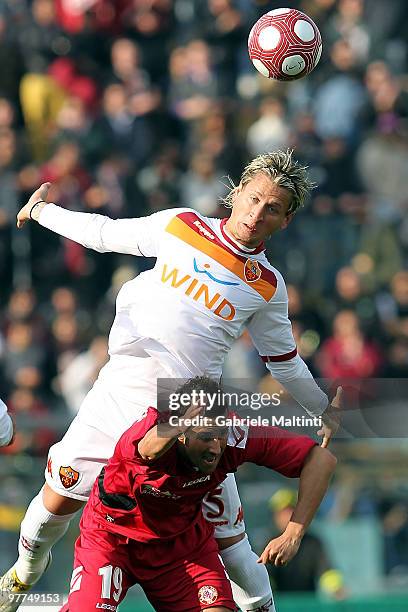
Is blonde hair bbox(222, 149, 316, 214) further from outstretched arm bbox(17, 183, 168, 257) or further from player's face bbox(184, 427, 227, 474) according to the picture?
player's face bbox(184, 427, 227, 474)

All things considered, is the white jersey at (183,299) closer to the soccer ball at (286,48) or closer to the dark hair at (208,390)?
the dark hair at (208,390)

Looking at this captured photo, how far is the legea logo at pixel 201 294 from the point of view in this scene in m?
8.09

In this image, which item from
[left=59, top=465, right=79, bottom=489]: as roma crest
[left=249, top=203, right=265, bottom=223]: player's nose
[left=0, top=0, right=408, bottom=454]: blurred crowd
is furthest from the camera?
[left=0, top=0, right=408, bottom=454]: blurred crowd

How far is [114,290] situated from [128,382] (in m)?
6.82

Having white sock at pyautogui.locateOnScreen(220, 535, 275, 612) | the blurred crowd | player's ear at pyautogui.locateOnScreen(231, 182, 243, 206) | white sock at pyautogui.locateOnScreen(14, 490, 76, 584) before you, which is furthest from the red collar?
the blurred crowd

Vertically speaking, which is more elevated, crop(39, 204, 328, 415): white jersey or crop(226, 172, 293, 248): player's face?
crop(226, 172, 293, 248): player's face

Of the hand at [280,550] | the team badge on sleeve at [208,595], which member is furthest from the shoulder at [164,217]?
the team badge on sleeve at [208,595]

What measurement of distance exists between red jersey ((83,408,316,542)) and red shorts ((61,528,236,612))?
0.35 ft

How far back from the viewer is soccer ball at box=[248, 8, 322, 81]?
939 centimetres

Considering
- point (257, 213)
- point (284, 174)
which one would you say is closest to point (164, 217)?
point (257, 213)

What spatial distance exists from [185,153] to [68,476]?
26.8 ft

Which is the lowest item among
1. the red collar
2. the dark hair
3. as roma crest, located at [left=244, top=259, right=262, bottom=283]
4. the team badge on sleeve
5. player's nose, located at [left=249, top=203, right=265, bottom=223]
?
the team badge on sleeve

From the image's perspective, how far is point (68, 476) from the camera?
27.5 ft

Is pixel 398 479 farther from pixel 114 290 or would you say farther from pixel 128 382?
pixel 128 382
